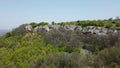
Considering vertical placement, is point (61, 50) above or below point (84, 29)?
below

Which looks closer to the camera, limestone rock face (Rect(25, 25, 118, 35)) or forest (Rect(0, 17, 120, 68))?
forest (Rect(0, 17, 120, 68))

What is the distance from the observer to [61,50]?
18.3 m

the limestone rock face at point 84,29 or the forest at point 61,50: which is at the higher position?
the limestone rock face at point 84,29

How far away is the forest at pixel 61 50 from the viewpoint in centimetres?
1436

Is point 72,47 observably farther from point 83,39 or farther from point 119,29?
point 119,29

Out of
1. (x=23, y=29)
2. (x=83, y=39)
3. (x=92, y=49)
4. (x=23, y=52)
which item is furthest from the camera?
(x=23, y=29)

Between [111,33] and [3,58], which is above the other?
[111,33]

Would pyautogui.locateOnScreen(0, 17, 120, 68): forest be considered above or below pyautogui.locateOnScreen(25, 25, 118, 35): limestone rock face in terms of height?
below

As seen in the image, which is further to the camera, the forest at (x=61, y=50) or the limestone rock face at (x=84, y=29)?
the limestone rock face at (x=84, y=29)

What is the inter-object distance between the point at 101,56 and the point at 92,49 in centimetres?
365

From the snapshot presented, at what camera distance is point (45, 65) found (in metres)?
13.9

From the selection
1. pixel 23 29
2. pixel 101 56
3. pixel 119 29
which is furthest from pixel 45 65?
pixel 23 29

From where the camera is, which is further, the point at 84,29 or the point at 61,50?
the point at 84,29

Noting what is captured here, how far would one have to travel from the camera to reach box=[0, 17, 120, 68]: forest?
565 inches
